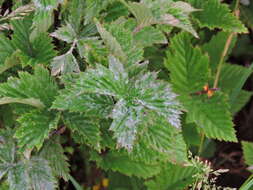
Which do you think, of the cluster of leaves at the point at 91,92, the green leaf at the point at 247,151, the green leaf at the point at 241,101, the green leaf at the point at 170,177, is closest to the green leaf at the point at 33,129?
the cluster of leaves at the point at 91,92

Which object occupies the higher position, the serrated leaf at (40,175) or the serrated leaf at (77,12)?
the serrated leaf at (77,12)

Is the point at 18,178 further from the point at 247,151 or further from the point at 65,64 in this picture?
the point at 247,151

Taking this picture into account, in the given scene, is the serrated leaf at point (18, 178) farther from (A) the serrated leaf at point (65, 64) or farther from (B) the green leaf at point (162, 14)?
(B) the green leaf at point (162, 14)

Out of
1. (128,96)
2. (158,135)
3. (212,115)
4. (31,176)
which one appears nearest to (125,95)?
(128,96)

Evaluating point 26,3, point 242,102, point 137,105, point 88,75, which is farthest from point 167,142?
point 242,102

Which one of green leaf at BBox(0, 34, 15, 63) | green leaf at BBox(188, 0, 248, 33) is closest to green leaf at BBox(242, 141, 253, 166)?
green leaf at BBox(188, 0, 248, 33)

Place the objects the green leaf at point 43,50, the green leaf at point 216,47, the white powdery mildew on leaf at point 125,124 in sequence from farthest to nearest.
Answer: the green leaf at point 216,47 < the green leaf at point 43,50 < the white powdery mildew on leaf at point 125,124
